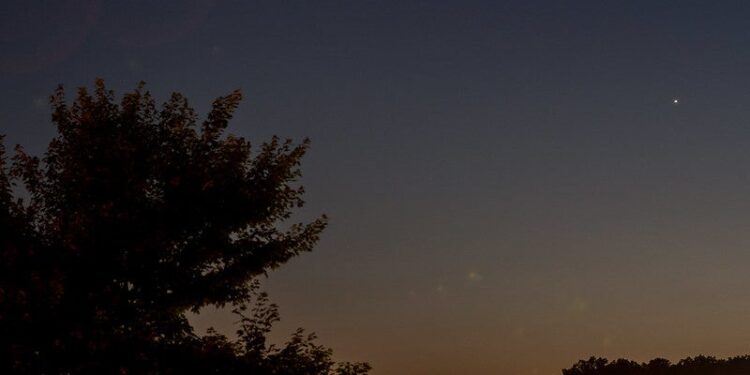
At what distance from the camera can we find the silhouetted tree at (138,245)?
67.6 feet

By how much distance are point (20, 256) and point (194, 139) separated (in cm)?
606

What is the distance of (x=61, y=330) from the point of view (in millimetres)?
20688

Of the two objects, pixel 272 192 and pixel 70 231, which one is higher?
pixel 272 192

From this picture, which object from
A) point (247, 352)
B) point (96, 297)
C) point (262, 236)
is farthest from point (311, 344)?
point (96, 297)

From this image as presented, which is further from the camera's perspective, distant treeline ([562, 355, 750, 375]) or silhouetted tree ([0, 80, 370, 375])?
distant treeline ([562, 355, 750, 375])

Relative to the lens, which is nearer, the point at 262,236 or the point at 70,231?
the point at 70,231

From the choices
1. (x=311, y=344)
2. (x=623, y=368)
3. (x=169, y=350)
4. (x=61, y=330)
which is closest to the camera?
(x=61, y=330)

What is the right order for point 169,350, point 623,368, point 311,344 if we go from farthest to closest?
point 623,368
point 311,344
point 169,350

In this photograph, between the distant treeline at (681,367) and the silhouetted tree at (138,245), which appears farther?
the distant treeline at (681,367)

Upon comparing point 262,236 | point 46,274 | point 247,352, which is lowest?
point 247,352

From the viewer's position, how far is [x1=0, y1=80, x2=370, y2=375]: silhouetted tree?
67.6ft

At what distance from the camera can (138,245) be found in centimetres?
2223

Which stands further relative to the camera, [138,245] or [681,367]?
[681,367]

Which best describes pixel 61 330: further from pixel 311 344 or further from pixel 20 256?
pixel 311 344
